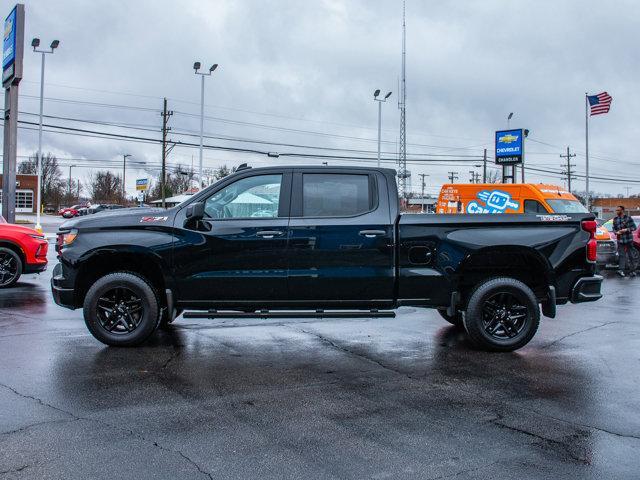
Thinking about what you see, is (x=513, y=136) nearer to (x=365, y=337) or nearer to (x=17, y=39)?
(x=17, y=39)

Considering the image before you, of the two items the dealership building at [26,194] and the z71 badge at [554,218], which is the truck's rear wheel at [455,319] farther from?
the dealership building at [26,194]

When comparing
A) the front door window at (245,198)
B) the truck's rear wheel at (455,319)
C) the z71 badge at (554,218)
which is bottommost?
the truck's rear wheel at (455,319)

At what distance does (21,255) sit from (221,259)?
740cm

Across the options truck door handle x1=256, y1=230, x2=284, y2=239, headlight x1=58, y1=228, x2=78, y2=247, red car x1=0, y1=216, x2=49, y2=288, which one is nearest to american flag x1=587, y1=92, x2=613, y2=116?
red car x1=0, y1=216, x2=49, y2=288

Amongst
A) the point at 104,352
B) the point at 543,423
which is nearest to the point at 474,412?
the point at 543,423

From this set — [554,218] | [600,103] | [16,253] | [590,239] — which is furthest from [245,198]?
[600,103]

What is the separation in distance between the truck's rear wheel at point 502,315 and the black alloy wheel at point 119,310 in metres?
3.70

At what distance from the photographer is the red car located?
11969 mm

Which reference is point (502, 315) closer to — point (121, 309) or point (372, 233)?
point (372, 233)

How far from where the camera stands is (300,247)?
6.61 meters

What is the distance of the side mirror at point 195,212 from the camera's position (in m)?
6.54

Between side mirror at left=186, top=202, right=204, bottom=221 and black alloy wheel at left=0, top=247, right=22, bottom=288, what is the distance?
711 cm

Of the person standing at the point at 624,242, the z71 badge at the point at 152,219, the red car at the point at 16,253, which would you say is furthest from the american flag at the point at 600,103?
the z71 badge at the point at 152,219

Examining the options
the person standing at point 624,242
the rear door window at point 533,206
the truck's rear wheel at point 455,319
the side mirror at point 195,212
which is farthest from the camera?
the rear door window at point 533,206
